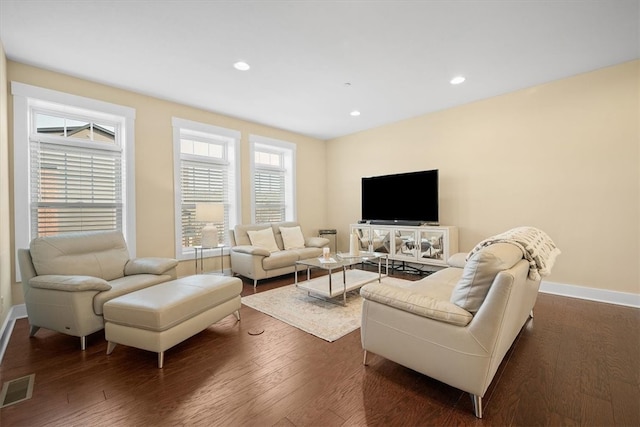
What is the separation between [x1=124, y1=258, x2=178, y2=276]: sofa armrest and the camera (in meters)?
2.92

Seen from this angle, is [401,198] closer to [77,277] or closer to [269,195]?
[269,195]

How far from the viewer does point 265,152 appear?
17.9 ft

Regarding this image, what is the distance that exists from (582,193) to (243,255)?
181 inches

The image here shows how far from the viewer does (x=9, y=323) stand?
2684 millimetres

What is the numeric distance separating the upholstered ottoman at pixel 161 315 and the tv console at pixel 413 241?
2442mm

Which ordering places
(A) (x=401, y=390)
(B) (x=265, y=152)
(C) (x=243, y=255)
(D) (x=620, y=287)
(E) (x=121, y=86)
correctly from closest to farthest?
(A) (x=401, y=390)
(D) (x=620, y=287)
(E) (x=121, y=86)
(C) (x=243, y=255)
(B) (x=265, y=152)

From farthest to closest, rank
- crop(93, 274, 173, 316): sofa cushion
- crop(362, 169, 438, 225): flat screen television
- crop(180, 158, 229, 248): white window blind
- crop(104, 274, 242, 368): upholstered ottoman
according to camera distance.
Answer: crop(362, 169, 438, 225): flat screen television, crop(180, 158, 229, 248): white window blind, crop(93, 274, 173, 316): sofa cushion, crop(104, 274, 242, 368): upholstered ottoman

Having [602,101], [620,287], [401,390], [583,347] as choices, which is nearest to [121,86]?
[401,390]

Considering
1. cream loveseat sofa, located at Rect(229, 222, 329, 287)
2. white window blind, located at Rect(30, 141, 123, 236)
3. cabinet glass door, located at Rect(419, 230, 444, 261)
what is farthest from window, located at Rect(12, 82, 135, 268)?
cabinet glass door, located at Rect(419, 230, 444, 261)

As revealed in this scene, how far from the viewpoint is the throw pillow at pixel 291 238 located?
4896mm

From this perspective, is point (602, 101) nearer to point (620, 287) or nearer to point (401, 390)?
point (620, 287)

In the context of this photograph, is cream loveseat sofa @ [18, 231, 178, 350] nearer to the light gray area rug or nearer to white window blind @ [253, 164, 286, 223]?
the light gray area rug

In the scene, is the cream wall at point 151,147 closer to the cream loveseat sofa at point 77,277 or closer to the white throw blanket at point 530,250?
the cream loveseat sofa at point 77,277

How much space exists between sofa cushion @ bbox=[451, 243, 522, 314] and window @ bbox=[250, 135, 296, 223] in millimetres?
4104
